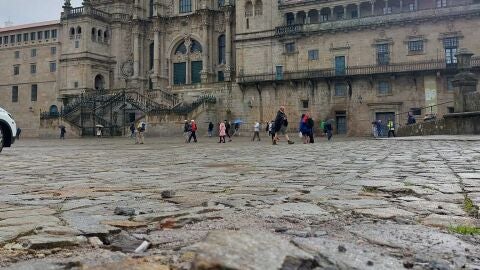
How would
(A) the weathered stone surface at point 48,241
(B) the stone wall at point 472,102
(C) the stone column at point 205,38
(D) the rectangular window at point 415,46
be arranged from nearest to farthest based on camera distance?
(A) the weathered stone surface at point 48,241 < (B) the stone wall at point 472,102 < (D) the rectangular window at point 415,46 < (C) the stone column at point 205,38

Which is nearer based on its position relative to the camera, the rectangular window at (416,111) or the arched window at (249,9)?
the rectangular window at (416,111)

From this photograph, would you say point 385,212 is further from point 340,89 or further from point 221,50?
point 221,50

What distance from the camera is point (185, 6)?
5391 centimetres

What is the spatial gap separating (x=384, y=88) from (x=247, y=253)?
1545 inches

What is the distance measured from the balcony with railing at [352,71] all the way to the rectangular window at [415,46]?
3.77 feet

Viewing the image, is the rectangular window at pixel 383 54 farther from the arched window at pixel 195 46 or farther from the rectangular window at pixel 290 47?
the arched window at pixel 195 46

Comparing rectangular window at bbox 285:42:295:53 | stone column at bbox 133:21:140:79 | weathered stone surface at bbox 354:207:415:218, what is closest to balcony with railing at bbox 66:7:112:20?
stone column at bbox 133:21:140:79

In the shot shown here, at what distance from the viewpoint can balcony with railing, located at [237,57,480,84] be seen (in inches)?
1427

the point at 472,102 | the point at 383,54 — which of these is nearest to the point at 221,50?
the point at 383,54

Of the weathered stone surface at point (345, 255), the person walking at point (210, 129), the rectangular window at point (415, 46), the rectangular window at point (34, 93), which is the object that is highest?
the rectangular window at point (415, 46)

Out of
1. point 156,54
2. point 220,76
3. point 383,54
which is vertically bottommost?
point 220,76

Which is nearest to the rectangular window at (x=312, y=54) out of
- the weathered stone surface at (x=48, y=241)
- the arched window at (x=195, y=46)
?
the arched window at (x=195, y=46)

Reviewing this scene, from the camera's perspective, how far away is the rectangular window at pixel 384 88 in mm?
38250

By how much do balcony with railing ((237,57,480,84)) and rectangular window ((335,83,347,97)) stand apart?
1003mm
